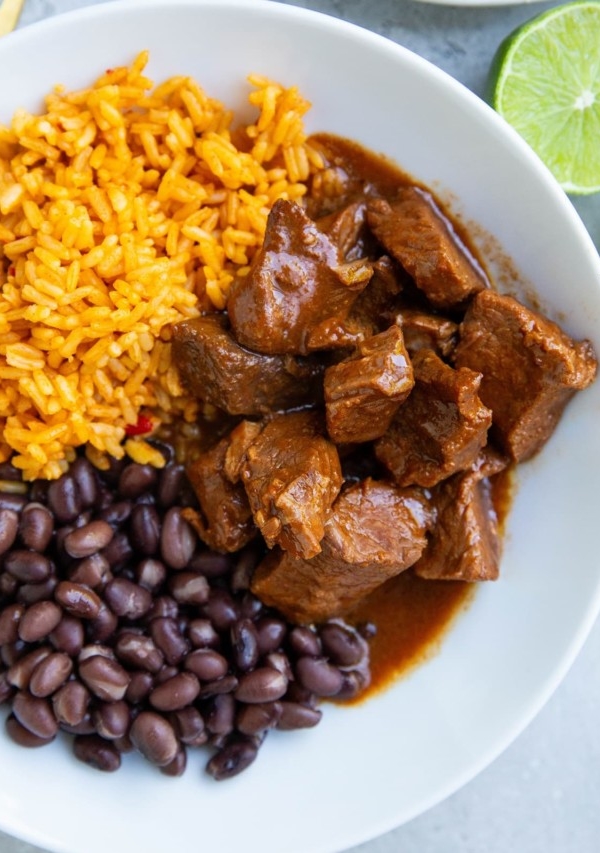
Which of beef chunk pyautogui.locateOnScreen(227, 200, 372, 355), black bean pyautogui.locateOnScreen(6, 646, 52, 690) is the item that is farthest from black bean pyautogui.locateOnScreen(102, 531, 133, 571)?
beef chunk pyautogui.locateOnScreen(227, 200, 372, 355)

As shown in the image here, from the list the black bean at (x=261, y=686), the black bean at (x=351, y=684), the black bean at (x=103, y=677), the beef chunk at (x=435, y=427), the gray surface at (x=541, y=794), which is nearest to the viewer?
the beef chunk at (x=435, y=427)

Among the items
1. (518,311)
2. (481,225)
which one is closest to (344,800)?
(518,311)

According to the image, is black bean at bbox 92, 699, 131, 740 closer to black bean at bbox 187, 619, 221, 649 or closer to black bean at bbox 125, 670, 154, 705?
black bean at bbox 125, 670, 154, 705

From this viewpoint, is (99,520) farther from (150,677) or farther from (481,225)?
(481,225)

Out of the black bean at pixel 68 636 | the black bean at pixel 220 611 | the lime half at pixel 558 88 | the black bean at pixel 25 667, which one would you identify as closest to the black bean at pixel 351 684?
the black bean at pixel 220 611

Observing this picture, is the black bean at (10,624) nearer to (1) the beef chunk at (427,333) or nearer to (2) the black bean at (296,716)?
(2) the black bean at (296,716)

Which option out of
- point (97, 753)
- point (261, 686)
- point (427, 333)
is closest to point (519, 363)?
point (427, 333)

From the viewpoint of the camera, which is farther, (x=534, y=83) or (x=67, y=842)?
(x=534, y=83)
